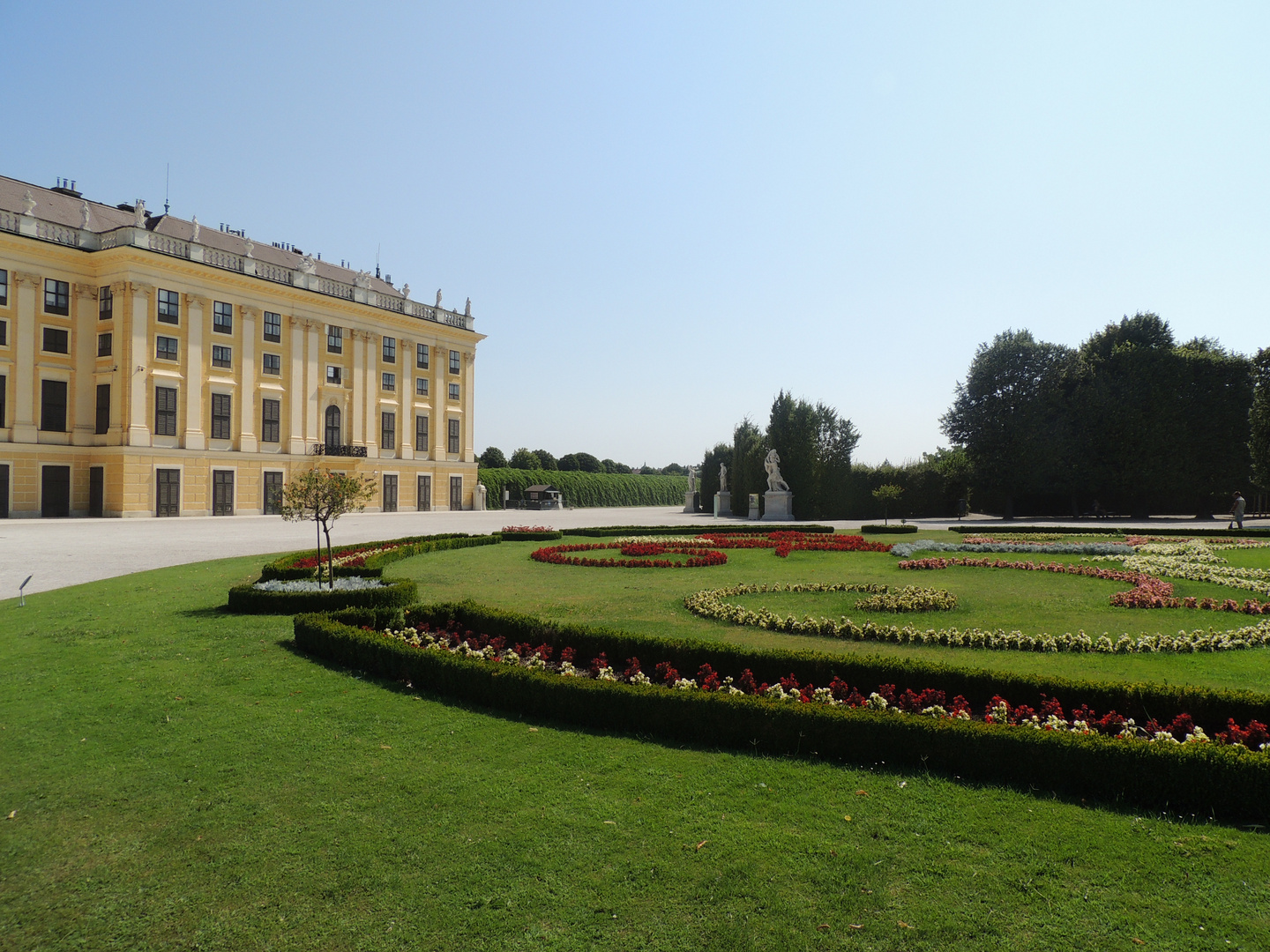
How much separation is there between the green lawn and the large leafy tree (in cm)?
4633

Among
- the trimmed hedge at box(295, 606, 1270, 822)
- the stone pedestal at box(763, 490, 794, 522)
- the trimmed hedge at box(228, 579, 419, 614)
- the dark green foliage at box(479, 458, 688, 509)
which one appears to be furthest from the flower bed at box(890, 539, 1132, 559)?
the dark green foliage at box(479, 458, 688, 509)

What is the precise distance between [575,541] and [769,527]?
998 cm

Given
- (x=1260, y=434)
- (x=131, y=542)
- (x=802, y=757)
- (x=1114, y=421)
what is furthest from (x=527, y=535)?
(x=1260, y=434)

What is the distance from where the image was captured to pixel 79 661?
27.1 feet

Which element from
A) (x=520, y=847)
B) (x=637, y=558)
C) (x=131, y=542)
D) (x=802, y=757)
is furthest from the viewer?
(x=131, y=542)

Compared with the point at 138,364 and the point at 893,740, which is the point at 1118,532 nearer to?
the point at 893,740

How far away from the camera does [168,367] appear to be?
4253cm

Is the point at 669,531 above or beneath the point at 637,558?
above

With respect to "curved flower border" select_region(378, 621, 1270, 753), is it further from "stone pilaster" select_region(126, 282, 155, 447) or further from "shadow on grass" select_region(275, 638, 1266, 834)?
"stone pilaster" select_region(126, 282, 155, 447)

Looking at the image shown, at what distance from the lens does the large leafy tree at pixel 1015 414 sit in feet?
150

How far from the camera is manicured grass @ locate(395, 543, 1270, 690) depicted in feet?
26.3

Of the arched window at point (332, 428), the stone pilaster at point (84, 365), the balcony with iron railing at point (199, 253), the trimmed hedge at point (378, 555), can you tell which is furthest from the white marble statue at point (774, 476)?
the stone pilaster at point (84, 365)

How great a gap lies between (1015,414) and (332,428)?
44916mm

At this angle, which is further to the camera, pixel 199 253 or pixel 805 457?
pixel 805 457
